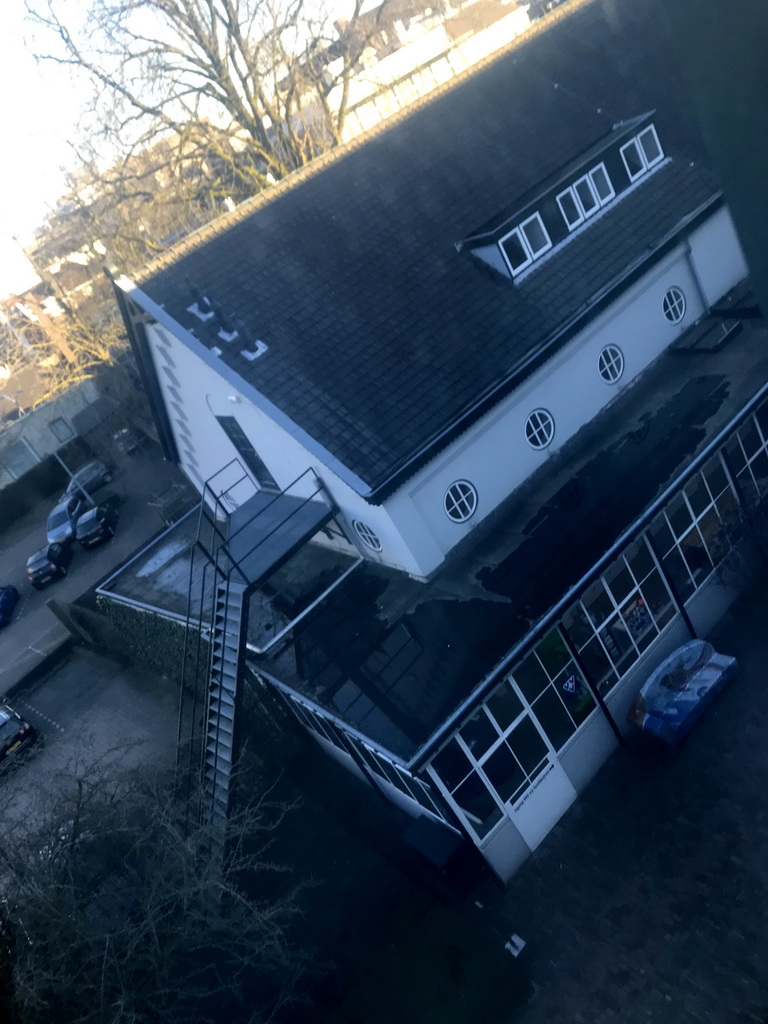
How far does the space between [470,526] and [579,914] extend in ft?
20.4

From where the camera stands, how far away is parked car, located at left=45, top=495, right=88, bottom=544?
95.9ft

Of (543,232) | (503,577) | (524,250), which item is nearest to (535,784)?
(503,577)

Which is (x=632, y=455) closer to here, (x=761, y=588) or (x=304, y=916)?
(x=761, y=588)

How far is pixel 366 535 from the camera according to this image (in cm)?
1387

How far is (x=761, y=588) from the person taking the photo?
14.1 meters

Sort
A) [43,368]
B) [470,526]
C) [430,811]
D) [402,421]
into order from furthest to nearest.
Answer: [43,368] → [470,526] → [402,421] → [430,811]

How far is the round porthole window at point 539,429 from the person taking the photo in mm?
14391

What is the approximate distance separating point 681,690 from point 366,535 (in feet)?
19.0

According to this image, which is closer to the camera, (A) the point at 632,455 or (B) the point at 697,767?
(B) the point at 697,767

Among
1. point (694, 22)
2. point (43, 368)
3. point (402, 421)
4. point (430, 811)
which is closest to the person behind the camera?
point (694, 22)

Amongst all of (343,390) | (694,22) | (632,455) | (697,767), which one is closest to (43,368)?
(343,390)

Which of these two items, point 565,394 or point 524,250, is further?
point 524,250

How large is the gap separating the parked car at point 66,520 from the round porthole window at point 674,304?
73.2 ft

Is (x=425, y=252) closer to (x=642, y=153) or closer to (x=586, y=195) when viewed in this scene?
(x=586, y=195)
